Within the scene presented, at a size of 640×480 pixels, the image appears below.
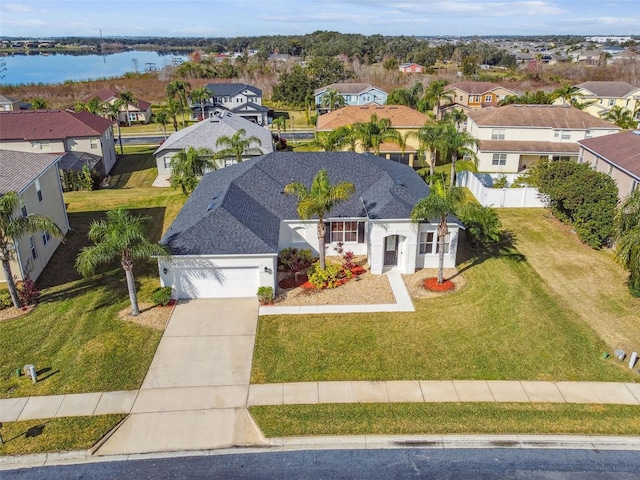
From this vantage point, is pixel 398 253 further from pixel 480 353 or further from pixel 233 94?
pixel 233 94

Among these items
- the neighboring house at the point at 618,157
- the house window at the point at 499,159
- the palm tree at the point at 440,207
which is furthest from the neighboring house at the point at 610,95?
the palm tree at the point at 440,207

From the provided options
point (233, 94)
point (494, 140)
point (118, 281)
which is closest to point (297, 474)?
point (118, 281)

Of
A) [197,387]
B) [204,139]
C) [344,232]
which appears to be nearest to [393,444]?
[197,387]

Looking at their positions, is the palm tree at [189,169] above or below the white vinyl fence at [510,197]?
above

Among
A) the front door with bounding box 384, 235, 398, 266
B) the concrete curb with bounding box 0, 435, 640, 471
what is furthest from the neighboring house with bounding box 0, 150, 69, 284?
the front door with bounding box 384, 235, 398, 266

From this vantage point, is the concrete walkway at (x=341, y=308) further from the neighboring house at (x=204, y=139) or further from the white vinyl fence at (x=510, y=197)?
the neighboring house at (x=204, y=139)
